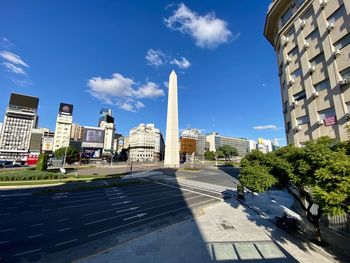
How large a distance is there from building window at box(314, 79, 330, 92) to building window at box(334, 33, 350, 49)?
2721mm

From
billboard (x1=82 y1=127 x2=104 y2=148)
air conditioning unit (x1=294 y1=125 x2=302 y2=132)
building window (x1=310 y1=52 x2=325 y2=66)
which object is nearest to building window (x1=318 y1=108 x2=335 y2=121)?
air conditioning unit (x1=294 y1=125 x2=302 y2=132)

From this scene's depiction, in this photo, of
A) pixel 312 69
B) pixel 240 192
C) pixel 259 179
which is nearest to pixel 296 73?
pixel 312 69

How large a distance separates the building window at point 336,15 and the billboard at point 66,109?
141669 millimetres

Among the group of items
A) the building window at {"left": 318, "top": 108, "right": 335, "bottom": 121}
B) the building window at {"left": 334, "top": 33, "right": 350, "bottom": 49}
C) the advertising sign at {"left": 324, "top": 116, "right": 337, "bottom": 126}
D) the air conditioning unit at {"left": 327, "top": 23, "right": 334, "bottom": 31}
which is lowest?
the advertising sign at {"left": 324, "top": 116, "right": 337, "bottom": 126}

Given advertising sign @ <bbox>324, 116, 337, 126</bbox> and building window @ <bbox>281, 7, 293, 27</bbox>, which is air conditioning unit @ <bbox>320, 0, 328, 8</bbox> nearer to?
building window @ <bbox>281, 7, 293, 27</bbox>

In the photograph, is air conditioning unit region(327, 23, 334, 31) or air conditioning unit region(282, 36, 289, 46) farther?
air conditioning unit region(282, 36, 289, 46)

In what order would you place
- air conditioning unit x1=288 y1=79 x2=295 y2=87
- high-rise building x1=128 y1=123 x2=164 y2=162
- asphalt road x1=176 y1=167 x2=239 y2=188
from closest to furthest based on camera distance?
air conditioning unit x1=288 y1=79 x2=295 y2=87 → asphalt road x1=176 y1=167 x2=239 y2=188 → high-rise building x1=128 y1=123 x2=164 y2=162

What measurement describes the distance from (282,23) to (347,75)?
1226 centimetres

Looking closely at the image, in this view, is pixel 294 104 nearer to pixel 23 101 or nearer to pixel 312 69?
pixel 312 69

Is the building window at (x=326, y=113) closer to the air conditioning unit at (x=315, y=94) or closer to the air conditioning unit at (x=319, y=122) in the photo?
the air conditioning unit at (x=319, y=122)

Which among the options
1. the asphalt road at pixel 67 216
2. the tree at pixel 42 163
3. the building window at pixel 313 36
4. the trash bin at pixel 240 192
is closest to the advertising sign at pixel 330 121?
the building window at pixel 313 36

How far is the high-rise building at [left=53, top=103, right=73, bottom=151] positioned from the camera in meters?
124

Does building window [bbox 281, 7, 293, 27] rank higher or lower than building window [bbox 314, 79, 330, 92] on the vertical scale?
higher

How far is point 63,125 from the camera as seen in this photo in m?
126
